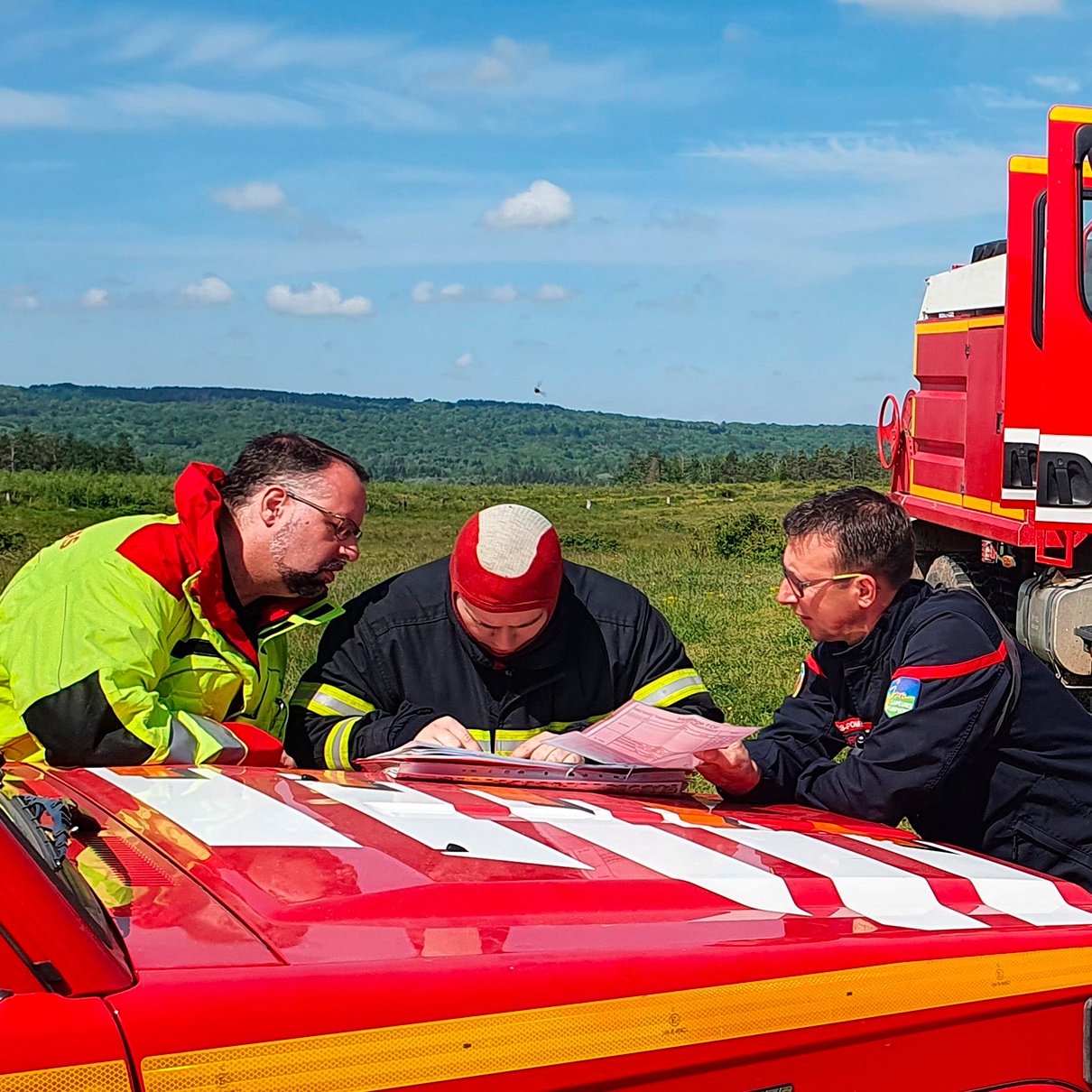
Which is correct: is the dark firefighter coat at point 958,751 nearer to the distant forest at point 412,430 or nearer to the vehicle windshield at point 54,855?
the vehicle windshield at point 54,855

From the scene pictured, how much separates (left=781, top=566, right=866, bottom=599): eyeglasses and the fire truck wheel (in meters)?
5.03

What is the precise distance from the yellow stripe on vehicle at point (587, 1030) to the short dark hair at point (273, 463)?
2.18 metres

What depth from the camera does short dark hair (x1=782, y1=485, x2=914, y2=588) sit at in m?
3.33

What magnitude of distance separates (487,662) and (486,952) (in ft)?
7.37

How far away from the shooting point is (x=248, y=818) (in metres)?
1.98

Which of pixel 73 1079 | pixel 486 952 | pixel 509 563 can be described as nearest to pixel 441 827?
pixel 486 952

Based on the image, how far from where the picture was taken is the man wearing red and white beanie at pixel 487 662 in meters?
3.64

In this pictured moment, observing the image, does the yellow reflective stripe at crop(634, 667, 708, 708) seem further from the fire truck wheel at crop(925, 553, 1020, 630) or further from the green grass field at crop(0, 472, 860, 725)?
the fire truck wheel at crop(925, 553, 1020, 630)

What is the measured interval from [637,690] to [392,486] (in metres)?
46.3

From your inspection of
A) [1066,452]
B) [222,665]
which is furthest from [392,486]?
[222,665]

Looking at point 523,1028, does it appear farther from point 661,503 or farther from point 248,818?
point 661,503

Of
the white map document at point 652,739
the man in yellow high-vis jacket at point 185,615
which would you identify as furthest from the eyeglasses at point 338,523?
the white map document at point 652,739

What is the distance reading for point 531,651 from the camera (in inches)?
148

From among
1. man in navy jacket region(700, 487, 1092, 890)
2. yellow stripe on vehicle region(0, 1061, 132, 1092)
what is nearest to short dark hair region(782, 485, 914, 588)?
man in navy jacket region(700, 487, 1092, 890)
